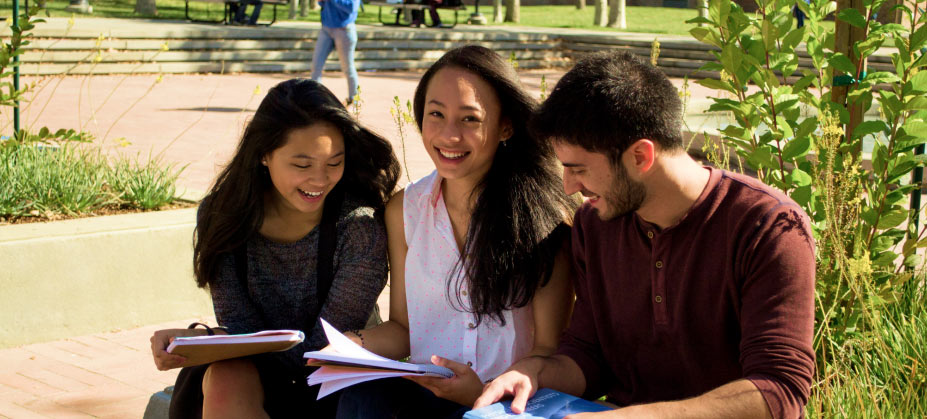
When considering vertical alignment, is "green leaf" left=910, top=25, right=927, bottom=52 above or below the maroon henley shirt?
above

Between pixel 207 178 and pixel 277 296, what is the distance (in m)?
4.93

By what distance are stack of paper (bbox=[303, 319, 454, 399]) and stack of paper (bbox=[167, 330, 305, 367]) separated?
0.42ft

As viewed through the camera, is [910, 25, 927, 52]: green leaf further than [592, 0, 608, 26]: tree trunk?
No

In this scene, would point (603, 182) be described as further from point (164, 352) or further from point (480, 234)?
point (164, 352)

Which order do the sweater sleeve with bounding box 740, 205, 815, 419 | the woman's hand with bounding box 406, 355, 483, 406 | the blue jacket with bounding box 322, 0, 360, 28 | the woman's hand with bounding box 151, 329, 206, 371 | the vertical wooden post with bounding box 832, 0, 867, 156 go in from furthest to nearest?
the blue jacket with bounding box 322, 0, 360, 28, the vertical wooden post with bounding box 832, 0, 867, 156, the woman's hand with bounding box 151, 329, 206, 371, the woman's hand with bounding box 406, 355, 483, 406, the sweater sleeve with bounding box 740, 205, 815, 419

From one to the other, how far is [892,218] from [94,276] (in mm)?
3465

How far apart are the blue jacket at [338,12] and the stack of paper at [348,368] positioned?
964 centimetres

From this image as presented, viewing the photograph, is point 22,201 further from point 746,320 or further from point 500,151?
point 746,320

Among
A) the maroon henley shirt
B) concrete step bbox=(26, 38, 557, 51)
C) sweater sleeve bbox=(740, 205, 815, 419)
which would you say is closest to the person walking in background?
concrete step bbox=(26, 38, 557, 51)

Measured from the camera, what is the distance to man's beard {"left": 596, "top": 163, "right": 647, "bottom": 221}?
7.27 feet

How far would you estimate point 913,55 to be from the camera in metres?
3.34

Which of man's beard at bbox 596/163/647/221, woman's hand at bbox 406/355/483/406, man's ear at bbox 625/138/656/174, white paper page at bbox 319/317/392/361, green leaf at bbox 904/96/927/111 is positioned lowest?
woman's hand at bbox 406/355/483/406

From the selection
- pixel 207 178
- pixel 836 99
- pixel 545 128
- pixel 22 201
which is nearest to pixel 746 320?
pixel 545 128

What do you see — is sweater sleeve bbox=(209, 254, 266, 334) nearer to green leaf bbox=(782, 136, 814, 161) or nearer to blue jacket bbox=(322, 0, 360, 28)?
green leaf bbox=(782, 136, 814, 161)
